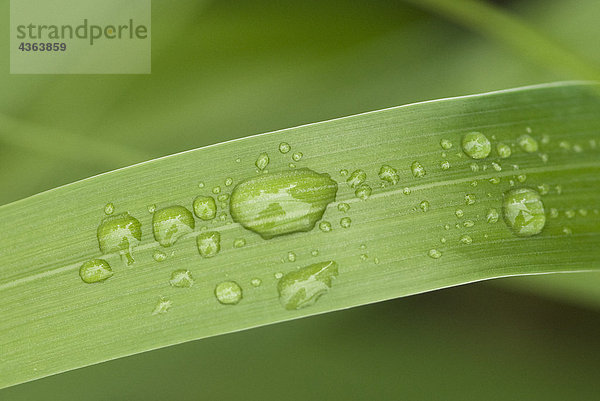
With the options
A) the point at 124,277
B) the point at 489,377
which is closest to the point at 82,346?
the point at 124,277

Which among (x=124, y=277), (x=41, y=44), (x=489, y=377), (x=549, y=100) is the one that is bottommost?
(x=489, y=377)

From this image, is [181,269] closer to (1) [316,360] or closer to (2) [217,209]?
(2) [217,209]

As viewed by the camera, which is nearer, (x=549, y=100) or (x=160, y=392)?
(x=549, y=100)

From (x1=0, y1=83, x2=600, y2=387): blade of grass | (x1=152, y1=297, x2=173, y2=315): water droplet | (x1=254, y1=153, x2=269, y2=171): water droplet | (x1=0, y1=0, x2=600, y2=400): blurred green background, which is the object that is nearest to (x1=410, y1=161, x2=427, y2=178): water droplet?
(x1=0, y1=83, x2=600, y2=387): blade of grass

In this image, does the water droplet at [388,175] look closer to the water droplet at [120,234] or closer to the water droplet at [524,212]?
the water droplet at [524,212]

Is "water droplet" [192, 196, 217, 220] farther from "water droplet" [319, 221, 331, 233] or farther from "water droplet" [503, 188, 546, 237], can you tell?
"water droplet" [503, 188, 546, 237]

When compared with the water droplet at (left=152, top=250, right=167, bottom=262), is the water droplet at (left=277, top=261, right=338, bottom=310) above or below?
below
